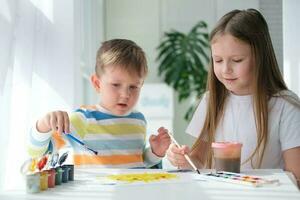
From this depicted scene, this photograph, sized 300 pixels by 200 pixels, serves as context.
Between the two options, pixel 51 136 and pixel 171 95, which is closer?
pixel 51 136

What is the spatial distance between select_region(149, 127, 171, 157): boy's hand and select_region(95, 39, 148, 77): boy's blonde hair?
0.68 ft

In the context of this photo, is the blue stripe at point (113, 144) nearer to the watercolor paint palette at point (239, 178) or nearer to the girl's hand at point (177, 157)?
the girl's hand at point (177, 157)

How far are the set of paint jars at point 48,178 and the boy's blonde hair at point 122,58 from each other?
506mm

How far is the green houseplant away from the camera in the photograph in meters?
5.27

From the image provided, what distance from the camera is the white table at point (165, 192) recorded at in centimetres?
92

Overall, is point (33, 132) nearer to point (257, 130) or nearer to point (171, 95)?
point (257, 130)

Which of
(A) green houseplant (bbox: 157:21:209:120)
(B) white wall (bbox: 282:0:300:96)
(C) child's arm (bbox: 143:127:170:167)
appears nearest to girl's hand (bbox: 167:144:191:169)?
(C) child's arm (bbox: 143:127:170:167)

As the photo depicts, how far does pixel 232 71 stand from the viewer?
1.53 meters

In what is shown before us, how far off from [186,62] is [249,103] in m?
3.67

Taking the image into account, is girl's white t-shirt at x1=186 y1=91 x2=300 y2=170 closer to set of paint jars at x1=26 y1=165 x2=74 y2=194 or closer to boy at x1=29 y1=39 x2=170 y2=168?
boy at x1=29 y1=39 x2=170 y2=168

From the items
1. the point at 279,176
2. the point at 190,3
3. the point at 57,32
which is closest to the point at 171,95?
the point at 190,3

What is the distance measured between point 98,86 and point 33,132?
0.34m

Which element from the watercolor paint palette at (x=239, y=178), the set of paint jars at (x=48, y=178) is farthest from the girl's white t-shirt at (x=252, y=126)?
the set of paint jars at (x=48, y=178)

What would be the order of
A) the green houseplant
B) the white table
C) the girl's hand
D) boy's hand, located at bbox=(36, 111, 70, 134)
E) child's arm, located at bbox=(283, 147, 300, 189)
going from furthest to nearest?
the green houseplant → child's arm, located at bbox=(283, 147, 300, 189) → the girl's hand → boy's hand, located at bbox=(36, 111, 70, 134) → the white table
